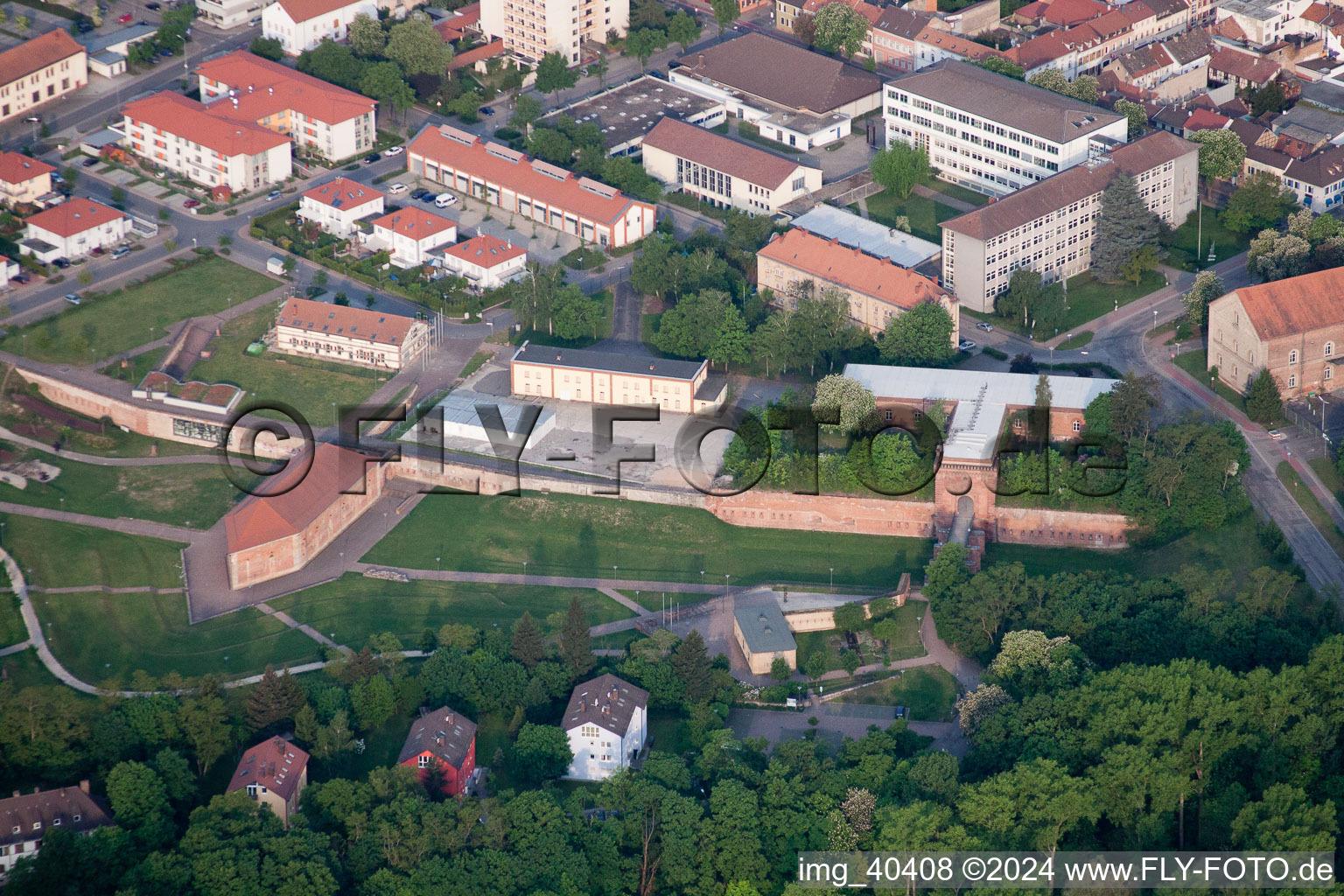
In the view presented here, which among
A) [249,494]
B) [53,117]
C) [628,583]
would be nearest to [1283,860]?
[628,583]

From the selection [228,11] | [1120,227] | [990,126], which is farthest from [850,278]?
[228,11]

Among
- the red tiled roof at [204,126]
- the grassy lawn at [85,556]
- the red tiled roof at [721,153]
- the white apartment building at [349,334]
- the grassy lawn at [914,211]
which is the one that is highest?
the red tiled roof at [721,153]

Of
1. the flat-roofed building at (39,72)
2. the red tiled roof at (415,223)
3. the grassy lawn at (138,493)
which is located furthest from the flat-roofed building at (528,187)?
the grassy lawn at (138,493)

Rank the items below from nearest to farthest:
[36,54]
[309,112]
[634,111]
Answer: [309,112], [36,54], [634,111]

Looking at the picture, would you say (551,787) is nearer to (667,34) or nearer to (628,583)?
(628,583)

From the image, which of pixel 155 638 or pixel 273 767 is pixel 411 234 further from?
pixel 273 767

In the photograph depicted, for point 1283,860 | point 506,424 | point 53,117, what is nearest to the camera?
point 1283,860

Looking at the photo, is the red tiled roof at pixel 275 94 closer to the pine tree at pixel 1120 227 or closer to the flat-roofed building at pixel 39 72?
the flat-roofed building at pixel 39 72
